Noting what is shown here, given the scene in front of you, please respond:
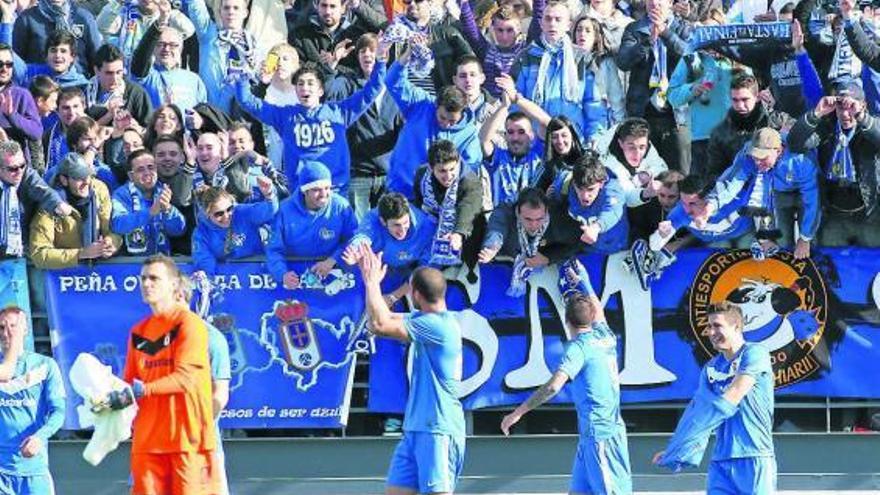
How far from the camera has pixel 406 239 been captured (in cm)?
1644

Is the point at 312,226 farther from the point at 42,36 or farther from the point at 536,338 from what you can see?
the point at 42,36

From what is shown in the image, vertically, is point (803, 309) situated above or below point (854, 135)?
below

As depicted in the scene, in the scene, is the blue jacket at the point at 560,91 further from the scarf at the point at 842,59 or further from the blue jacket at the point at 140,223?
the blue jacket at the point at 140,223

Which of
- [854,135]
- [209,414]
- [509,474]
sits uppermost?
[854,135]

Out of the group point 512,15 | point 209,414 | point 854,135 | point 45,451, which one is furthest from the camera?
point 512,15

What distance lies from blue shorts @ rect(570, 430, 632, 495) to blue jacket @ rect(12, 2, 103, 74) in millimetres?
6084

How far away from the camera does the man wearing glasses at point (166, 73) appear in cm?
1830

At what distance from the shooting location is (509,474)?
16.8 meters

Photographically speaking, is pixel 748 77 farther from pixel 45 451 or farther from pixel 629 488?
pixel 45 451

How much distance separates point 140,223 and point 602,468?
403 centimetres

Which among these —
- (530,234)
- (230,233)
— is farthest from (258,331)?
(530,234)

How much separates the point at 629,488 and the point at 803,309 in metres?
2.32

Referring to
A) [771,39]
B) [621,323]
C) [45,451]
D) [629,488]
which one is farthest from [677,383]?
[45,451]

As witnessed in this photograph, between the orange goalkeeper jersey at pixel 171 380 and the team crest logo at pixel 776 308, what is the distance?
4.98m
